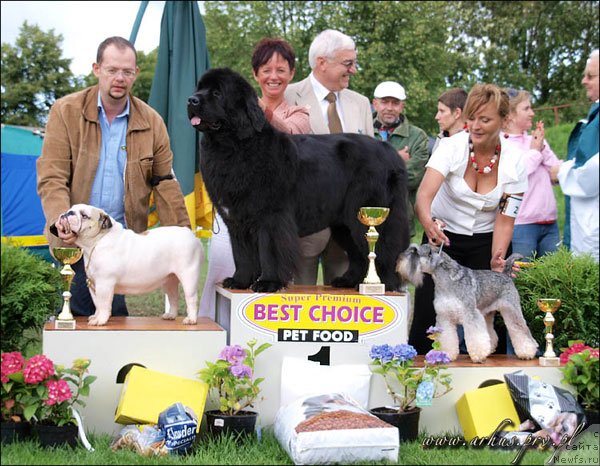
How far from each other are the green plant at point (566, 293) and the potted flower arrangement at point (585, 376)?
1.10ft

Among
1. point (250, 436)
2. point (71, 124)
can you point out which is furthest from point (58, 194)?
point (250, 436)

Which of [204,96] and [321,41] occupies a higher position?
[321,41]

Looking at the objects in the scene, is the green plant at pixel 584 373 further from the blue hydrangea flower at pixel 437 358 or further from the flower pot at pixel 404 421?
the flower pot at pixel 404 421

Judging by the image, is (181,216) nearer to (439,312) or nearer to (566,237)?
(439,312)

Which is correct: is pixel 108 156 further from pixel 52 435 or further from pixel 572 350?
pixel 572 350

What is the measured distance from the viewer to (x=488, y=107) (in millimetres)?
4133

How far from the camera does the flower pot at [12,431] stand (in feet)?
10.3

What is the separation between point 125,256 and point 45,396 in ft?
2.45

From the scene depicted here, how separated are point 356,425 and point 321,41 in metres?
2.32

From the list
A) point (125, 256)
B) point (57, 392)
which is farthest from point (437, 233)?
point (57, 392)

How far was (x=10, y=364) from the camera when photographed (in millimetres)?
3172

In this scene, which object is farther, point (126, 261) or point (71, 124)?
point (71, 124)

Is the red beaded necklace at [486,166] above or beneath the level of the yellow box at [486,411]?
above

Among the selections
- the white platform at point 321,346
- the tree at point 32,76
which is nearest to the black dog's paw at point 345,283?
the white platform at point 321,346
